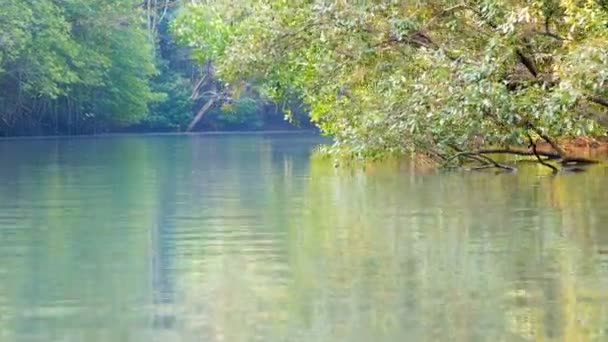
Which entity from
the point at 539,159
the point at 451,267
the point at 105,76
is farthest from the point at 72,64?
the point at 451,267

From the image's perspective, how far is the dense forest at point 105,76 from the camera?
51562 mm

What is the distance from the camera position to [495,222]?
15.7 m

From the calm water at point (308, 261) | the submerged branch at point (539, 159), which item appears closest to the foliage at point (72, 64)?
the submerged branch at point (539, 159)

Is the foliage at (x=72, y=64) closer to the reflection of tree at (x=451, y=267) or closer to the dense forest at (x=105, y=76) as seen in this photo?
the dense forest at (x=105, y=76)

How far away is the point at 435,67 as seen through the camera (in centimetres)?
1970

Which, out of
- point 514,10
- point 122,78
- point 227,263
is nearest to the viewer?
point 227,263

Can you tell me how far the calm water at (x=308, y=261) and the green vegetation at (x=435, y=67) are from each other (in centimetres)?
92

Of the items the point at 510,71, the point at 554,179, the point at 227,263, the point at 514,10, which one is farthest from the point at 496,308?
the point at 554,179

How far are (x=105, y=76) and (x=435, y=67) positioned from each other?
41.6m

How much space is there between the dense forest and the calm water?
22969 millimetres

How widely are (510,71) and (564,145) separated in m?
9.82

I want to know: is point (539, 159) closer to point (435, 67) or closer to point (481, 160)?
point (481, 160)

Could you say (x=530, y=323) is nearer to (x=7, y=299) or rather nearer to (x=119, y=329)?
(x=119, y=329)

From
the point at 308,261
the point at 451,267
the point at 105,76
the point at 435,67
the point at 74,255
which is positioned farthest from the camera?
the point at 105,76
